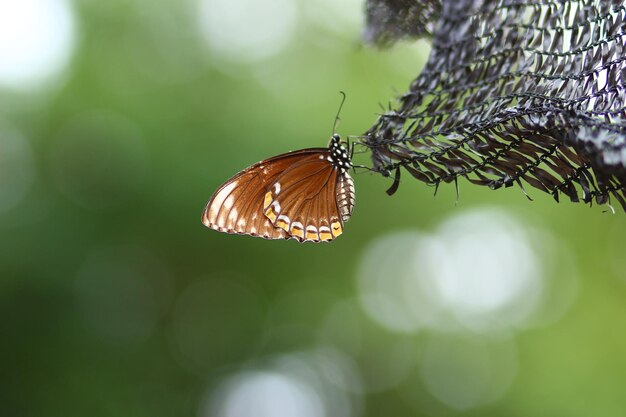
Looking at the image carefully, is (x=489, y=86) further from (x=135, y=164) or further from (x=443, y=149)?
(x=135, y=164)

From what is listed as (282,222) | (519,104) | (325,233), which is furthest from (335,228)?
(519,104)

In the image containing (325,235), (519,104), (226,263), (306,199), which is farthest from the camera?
(226,263)

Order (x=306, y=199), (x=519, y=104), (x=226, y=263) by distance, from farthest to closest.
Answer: (x=226, y=263)
(x=306, y=199)
(x=519, y=104)

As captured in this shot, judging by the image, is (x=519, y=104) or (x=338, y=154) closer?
(x=519, y=104)

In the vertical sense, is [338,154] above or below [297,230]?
above

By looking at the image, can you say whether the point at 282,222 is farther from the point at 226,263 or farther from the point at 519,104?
the point at 226,263

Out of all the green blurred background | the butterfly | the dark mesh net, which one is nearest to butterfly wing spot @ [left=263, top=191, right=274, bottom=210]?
the butterfly

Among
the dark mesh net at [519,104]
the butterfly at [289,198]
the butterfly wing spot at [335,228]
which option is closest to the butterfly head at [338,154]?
the butterfly at [289,198]
